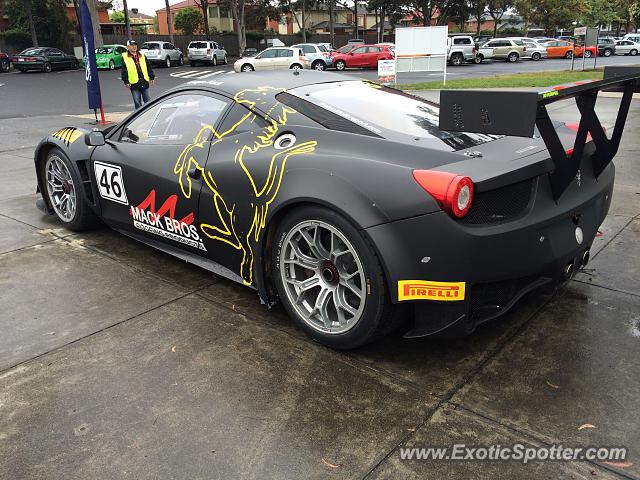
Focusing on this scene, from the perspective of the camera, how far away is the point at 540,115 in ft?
8.36

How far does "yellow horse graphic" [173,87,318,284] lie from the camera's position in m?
3.11

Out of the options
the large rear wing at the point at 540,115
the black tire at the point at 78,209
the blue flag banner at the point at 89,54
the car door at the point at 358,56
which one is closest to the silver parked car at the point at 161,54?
the car door at the point at 358,56

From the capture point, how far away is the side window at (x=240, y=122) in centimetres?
337

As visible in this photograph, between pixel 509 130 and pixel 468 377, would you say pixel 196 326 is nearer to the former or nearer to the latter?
pixel 468 377

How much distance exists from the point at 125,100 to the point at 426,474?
1886 cm

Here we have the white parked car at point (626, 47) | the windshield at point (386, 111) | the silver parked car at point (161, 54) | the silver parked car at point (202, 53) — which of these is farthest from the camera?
the white parked car at point (626, 47)

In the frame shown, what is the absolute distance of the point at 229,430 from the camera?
2455mm

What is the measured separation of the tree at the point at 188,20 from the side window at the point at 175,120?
2640 inches

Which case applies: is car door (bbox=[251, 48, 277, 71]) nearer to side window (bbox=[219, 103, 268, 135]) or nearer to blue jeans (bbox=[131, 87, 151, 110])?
blue jeans (bbox=[131, 87, 151, 110])

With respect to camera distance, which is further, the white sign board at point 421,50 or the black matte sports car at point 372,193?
the white sign board at point 421,50

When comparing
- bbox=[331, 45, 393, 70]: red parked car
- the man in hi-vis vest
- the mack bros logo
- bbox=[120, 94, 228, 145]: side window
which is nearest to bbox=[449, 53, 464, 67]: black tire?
bbox=[331, 45, 393, 70]: red parked car

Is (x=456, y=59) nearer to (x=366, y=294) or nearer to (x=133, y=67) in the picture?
(x=133, y=67)

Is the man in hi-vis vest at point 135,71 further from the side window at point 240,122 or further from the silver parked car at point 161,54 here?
the silver parked car at point 161,54

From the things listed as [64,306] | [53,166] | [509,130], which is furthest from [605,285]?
[53,166]
